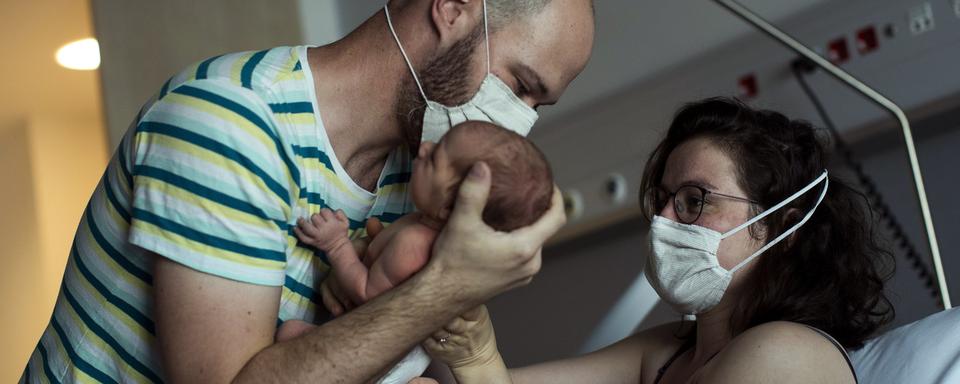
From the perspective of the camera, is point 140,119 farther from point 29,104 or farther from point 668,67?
point 29,104

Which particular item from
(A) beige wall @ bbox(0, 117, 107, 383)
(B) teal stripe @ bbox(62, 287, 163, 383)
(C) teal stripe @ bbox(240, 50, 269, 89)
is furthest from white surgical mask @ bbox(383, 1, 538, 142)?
(A) beige wall @ bbox(0, 117, 107, 383)

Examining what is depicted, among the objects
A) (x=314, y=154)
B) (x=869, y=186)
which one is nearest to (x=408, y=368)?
(x=314, y=154)

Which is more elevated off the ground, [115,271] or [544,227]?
[544,227]

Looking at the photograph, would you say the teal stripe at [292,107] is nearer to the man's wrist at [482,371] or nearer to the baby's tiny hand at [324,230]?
the baby's tiny hand at [324,230]

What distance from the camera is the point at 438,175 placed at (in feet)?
4.92

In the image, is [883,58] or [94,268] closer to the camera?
[94,268]

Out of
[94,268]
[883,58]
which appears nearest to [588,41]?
[94,268]

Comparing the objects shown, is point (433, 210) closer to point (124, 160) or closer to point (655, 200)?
point (124, 160)

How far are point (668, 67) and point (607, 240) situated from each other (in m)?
0.72

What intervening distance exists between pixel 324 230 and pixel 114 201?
0.32 metres

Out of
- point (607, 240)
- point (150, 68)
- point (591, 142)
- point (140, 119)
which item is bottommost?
point (607, 240)

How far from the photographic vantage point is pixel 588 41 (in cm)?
181

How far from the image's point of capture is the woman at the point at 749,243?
6.09 feet

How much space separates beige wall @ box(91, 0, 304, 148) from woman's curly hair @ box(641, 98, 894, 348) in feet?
7.66
